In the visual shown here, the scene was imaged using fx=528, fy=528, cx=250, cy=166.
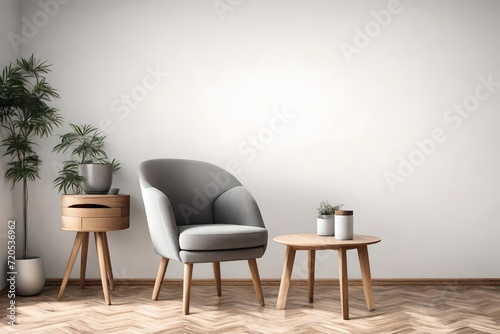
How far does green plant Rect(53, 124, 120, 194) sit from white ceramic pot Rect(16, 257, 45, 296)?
1.78 feet

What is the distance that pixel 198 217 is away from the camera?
3621 millimetres

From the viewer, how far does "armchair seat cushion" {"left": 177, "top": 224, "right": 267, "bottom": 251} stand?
3.03 meters

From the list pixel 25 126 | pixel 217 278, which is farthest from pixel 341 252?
pixel 25 126

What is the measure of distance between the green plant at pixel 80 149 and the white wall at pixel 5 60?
354 millimetres

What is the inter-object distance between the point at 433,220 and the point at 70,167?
276cm

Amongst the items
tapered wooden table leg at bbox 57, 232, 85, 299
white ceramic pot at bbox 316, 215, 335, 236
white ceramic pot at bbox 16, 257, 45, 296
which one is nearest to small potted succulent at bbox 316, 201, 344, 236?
white ceramic pot at bbox 316, 215, 335, 236

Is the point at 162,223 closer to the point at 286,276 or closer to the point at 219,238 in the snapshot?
the point at 219,238

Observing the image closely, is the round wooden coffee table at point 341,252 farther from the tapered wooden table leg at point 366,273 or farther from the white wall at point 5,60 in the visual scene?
the white wall at point 5,60

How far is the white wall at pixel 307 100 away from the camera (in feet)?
13.2

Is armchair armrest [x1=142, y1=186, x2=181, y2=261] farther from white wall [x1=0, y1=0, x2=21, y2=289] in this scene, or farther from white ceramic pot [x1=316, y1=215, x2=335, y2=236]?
white wall [x1=0, y1=0, x2=21, y2=289]

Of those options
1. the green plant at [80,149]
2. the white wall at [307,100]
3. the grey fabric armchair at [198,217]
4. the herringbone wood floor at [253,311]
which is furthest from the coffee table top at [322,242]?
the green plant at [80,149]

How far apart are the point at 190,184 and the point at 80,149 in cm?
86

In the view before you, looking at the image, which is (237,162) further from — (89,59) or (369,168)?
(89,59)

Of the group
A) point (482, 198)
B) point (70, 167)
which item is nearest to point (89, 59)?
point (70, 167)
